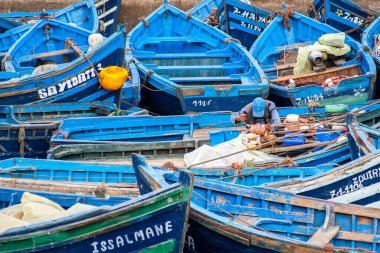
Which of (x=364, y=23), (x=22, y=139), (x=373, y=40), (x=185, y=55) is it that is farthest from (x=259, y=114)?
(x=364, y=23)

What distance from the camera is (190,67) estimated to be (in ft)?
62.3

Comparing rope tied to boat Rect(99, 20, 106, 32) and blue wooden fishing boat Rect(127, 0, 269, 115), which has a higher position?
rope tied to boat Rect(99, 20, 106, 32)

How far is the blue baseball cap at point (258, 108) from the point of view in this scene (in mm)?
15156

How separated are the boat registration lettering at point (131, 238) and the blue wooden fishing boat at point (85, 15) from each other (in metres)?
11.4

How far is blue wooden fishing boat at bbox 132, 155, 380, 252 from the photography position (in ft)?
35.5

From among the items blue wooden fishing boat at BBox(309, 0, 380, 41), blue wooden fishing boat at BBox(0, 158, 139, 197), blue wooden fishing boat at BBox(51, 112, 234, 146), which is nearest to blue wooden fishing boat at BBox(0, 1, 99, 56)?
blue wooden fishing boat at BBox(309, 0, 380, 41)

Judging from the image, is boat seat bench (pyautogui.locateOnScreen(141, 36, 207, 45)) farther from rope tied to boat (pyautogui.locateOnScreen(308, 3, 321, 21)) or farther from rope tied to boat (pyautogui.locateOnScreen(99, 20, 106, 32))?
rope tied to boat (pyautogui.locateOnScreen(308, 3, 321, 21))

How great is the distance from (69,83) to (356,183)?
6.17 m

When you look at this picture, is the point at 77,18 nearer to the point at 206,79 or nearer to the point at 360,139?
the point at 206,79

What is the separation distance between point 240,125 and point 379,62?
431 cm

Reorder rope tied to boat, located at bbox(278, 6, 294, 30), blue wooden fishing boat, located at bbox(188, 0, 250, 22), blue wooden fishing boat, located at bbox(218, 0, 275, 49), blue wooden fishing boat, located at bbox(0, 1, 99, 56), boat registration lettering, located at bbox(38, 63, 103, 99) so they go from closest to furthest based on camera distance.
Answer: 1. boat registration lettering, located at bbox(38, 63, 103, 99)
2. rope tied to boat, located at bbox(278, 6, 294, 30)
3. blue wooden fishing boat, located at bbox(0, 1, 99, 56)
4. blue wooden fishing boat, located at bbox(218, 0, 275, 49)
5. blue wooden fishing boat, located at bbox(188, 0, 250, 22)

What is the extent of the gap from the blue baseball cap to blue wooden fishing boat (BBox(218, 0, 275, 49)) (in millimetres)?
6054

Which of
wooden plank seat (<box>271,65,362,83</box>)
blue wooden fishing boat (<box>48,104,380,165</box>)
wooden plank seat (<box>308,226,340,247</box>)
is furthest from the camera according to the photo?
wooden plank seat (<box>271,65,362,83</box>)

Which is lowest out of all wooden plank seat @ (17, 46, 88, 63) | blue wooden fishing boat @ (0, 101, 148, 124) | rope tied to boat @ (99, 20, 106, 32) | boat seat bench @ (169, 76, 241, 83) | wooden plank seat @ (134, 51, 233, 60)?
blue wooden fishing boat @ (0, 101, 148, 124)
